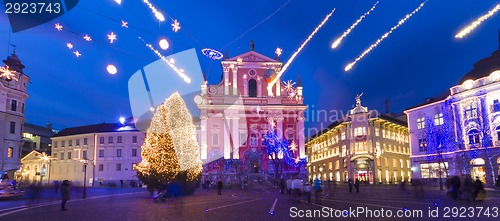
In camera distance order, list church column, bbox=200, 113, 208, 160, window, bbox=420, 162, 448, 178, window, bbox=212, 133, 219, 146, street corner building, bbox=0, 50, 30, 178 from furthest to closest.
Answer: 1. window, bbox=212, 133, 219, 146
2. church column, bbox=200, 113, 208, 160
3. window, bbox=420, 162, 448, 178
4. street corner building, bbox=0, 50, 30, 178

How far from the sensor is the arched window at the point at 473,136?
47.3 m

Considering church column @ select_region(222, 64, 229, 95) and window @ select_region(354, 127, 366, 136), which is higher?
church column @ select_region(222, 64, 229, 95)

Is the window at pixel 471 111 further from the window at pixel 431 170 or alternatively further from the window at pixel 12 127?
the window at pixel 12 127

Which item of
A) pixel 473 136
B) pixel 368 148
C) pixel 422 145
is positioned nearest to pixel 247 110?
pixel 368 148

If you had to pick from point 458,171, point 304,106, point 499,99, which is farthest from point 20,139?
point 499,99

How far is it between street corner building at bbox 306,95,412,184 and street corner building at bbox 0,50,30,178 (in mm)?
44564

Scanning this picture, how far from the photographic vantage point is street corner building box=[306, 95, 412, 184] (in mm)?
65750

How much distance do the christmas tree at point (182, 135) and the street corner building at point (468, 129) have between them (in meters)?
26.6

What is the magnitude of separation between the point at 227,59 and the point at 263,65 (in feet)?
19.1

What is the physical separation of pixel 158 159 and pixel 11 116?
33109 millimetres

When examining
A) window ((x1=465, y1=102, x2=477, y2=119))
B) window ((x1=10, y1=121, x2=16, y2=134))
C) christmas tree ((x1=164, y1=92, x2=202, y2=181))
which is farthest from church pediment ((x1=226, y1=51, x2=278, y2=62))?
Result: christmas tree ((x1=164, y1=92, x2=202, y2=181))

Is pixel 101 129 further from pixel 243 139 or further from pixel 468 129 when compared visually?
pixel 468 129

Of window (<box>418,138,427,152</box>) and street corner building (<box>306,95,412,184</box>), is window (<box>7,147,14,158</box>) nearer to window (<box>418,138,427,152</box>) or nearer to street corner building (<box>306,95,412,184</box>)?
street corner building (<box>306,95,412,184</box>)

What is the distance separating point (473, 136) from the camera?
47719 millimetres
